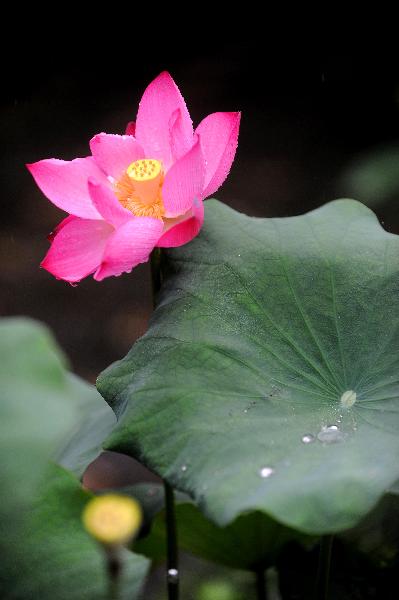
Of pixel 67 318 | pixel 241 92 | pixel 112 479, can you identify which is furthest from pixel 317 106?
pixel 112 479

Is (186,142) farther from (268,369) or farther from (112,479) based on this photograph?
(112,479)

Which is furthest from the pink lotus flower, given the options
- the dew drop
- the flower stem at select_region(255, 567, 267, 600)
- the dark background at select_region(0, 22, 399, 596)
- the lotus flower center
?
the dark background at select_region(0, 22, 399, 596)

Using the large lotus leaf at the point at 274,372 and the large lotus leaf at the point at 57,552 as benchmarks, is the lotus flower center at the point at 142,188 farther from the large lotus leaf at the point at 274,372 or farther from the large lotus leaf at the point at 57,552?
the large lotus leaf at the point at 57,552

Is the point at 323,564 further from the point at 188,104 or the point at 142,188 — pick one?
the point at 188,104

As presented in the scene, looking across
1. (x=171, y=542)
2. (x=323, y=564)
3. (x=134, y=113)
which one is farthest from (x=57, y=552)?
(x=134, y=113)

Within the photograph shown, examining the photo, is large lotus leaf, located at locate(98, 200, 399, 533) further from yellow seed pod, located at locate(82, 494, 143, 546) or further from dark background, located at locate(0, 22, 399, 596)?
dark background, located at locate(0, 22, 399, 596)

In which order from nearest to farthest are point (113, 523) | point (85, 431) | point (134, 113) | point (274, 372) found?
point (113, 523), point (274, 372), point (85, 431), point (134, 113)
